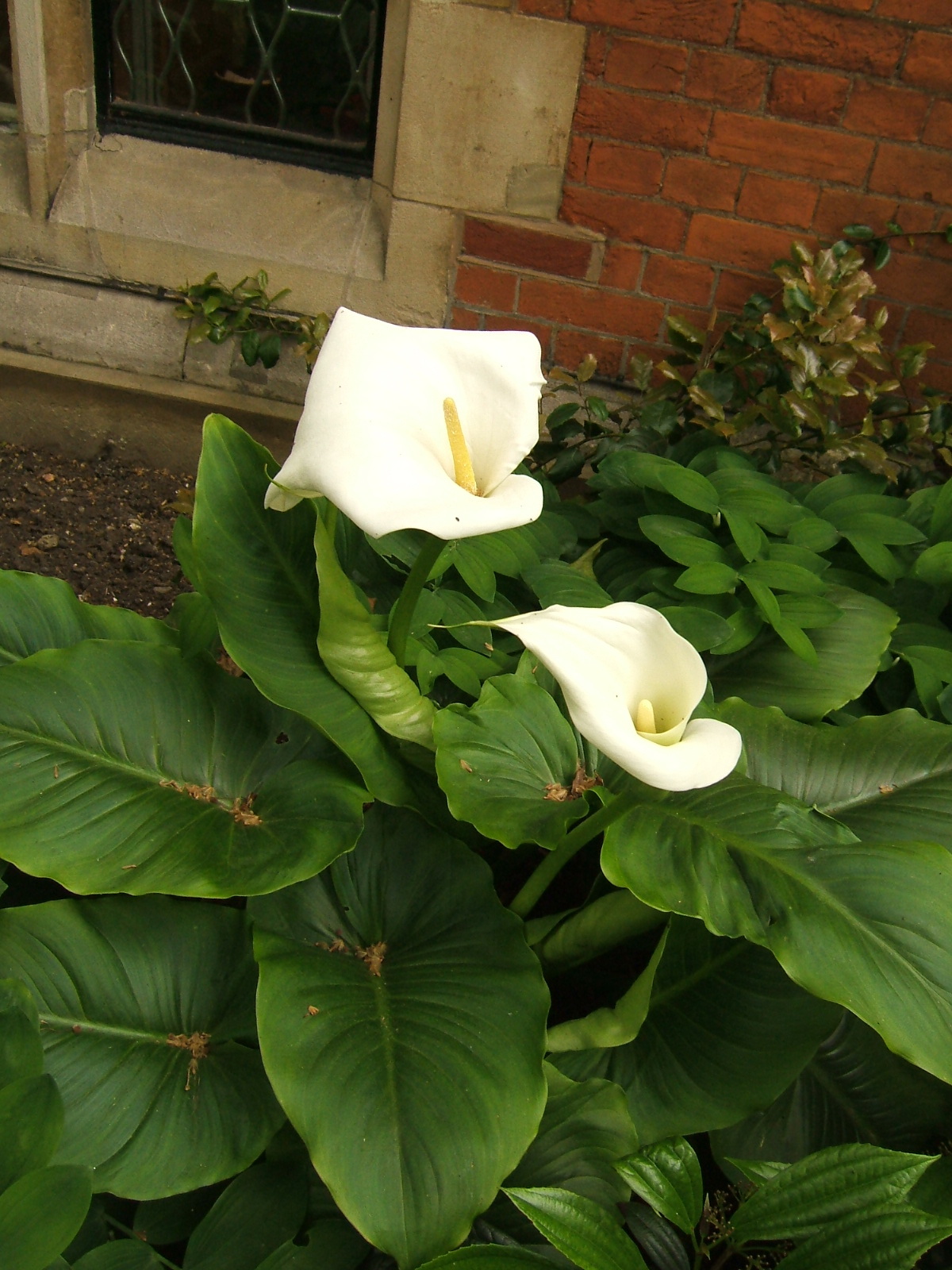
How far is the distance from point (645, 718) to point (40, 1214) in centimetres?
59

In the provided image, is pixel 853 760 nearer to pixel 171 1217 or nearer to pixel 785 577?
pixel 785 577

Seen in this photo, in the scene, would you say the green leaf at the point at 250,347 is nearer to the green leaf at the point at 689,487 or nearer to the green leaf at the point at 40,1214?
the green leaf at the point at 689,487

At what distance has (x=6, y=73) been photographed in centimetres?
234

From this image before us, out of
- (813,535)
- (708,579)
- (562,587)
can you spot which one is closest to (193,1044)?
(562,587)

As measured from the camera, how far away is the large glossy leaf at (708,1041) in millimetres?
992

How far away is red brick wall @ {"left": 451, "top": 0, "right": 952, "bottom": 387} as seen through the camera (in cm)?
184

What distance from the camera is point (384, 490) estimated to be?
76 cm

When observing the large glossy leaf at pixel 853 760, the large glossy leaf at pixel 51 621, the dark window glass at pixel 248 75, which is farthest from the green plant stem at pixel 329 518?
the dark window glass at pixel 248 75

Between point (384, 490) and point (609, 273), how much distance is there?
5.26 ft

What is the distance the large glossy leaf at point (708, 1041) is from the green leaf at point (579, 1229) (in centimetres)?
18

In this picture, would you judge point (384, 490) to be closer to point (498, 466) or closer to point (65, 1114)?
point (498, 466)

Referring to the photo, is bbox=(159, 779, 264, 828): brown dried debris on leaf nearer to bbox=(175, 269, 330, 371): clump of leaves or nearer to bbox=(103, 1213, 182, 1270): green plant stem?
bbox=(103, 1213, 182, 1270): green plant stem

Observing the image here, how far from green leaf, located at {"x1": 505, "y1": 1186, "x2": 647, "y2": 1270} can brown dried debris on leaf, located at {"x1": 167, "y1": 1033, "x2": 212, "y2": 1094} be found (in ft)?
1.21

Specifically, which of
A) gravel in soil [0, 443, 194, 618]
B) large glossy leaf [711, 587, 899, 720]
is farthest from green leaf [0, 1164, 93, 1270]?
gravel in soil [0, 443, 194, 618]
